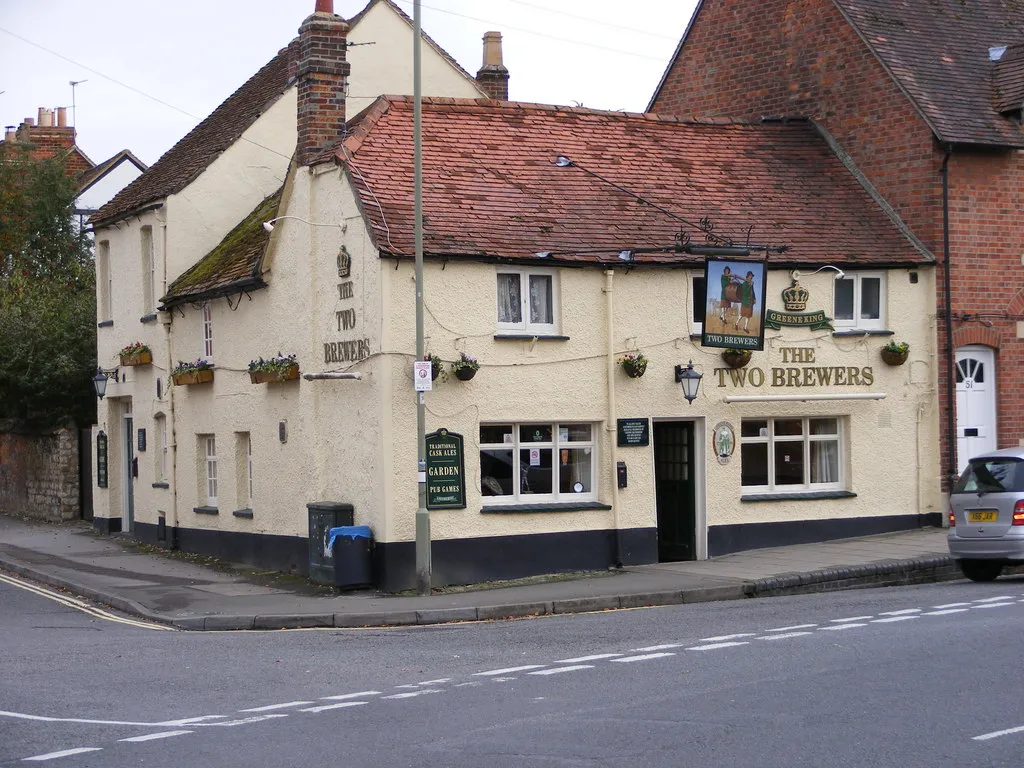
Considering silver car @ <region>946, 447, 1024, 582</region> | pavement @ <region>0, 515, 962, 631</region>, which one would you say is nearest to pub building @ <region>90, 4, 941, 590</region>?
pavement @ <region>0, 515, 962, 631</region>

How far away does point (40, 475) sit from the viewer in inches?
1286

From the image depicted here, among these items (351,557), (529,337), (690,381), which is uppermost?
(529,337)

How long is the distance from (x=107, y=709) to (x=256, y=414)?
12397 millimetres

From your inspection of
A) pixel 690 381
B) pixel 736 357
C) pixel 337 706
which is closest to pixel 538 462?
pixel 690 381

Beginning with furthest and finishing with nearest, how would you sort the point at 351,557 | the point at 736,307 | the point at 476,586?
the point at 736,307
the point at 476,586
the point at 351,557

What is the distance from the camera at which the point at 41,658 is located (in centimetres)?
1338

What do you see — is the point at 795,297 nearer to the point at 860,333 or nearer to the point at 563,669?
the point at 860,333

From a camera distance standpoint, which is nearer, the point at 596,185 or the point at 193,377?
the point at 596,185

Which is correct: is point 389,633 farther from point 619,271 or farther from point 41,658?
point 619,271

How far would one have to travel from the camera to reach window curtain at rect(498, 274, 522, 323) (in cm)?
1994

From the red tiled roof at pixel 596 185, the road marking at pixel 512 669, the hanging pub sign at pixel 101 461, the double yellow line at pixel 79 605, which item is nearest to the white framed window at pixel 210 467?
the double yellow line at pixel 79 605

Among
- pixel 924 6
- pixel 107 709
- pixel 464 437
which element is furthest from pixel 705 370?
pixel 107 709

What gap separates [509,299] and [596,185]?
126 inches

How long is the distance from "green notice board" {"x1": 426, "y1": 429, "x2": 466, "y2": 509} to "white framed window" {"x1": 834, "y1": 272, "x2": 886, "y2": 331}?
22.9 ft
